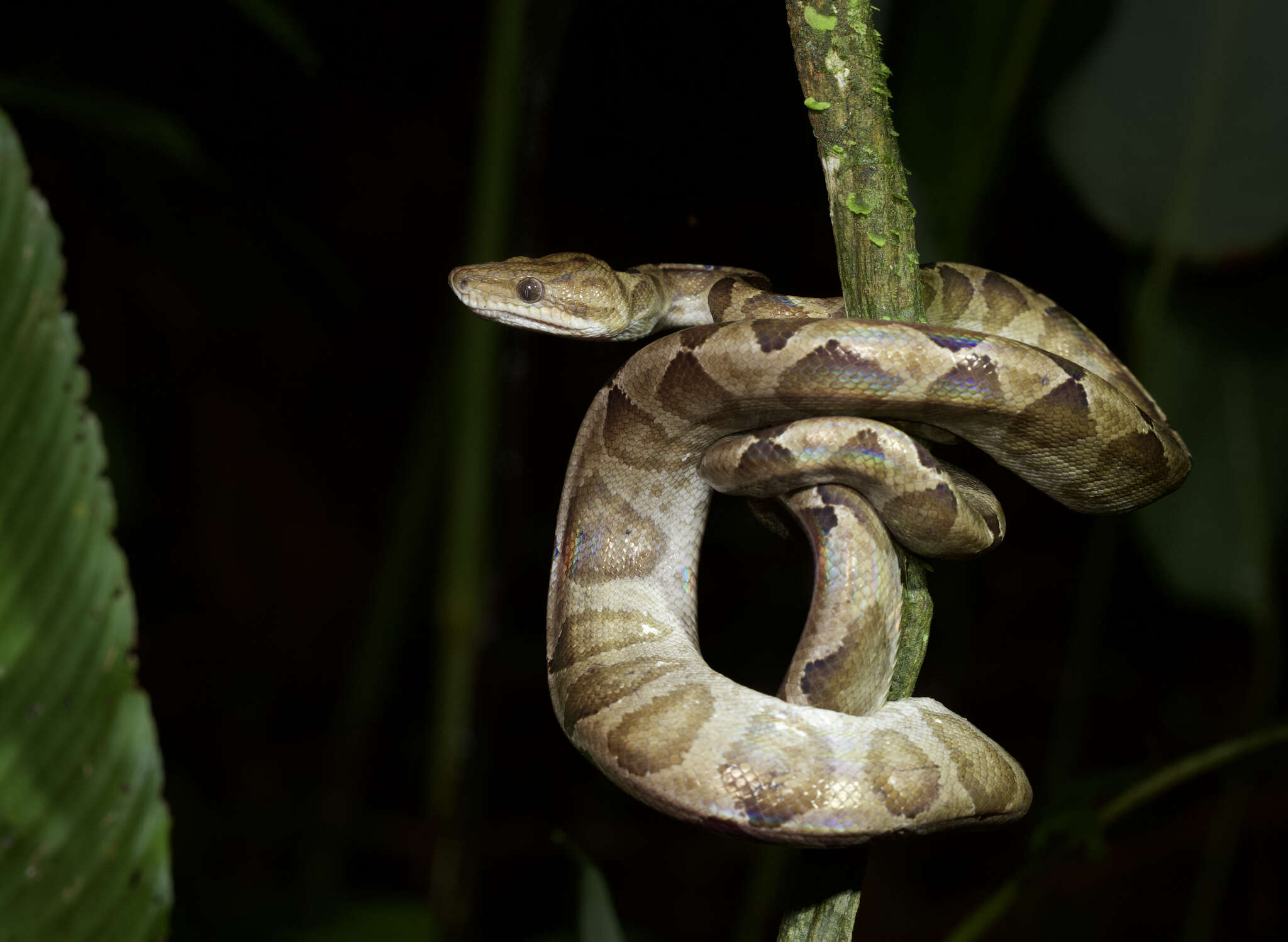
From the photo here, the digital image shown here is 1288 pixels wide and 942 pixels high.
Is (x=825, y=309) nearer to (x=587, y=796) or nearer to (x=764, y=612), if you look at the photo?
(x=764, y=612)

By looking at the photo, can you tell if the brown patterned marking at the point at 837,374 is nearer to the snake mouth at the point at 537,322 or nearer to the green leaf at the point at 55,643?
the snake mouth at the point at 537,322

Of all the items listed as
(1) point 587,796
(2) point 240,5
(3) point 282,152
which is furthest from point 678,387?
(3) point 282,152

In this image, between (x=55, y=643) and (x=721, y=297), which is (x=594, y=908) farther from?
(x=721, y=297)

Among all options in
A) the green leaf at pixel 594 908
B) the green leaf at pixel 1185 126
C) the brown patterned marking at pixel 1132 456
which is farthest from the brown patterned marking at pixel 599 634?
the green leaf at pixel 1185 126

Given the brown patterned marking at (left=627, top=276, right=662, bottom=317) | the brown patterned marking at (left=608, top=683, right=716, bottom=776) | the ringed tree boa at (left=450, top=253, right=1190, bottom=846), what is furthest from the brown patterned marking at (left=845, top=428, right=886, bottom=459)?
the brown patterned marking at (left=627, top=276, right=662, bottom=317)

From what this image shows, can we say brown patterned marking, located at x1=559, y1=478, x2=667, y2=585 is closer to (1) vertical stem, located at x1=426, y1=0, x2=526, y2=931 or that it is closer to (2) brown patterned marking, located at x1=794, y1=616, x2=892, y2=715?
(2) brown patterned marking, located at x1=794, y1=616, x2=892, y2=715

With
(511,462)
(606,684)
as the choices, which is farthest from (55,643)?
(511,462)
